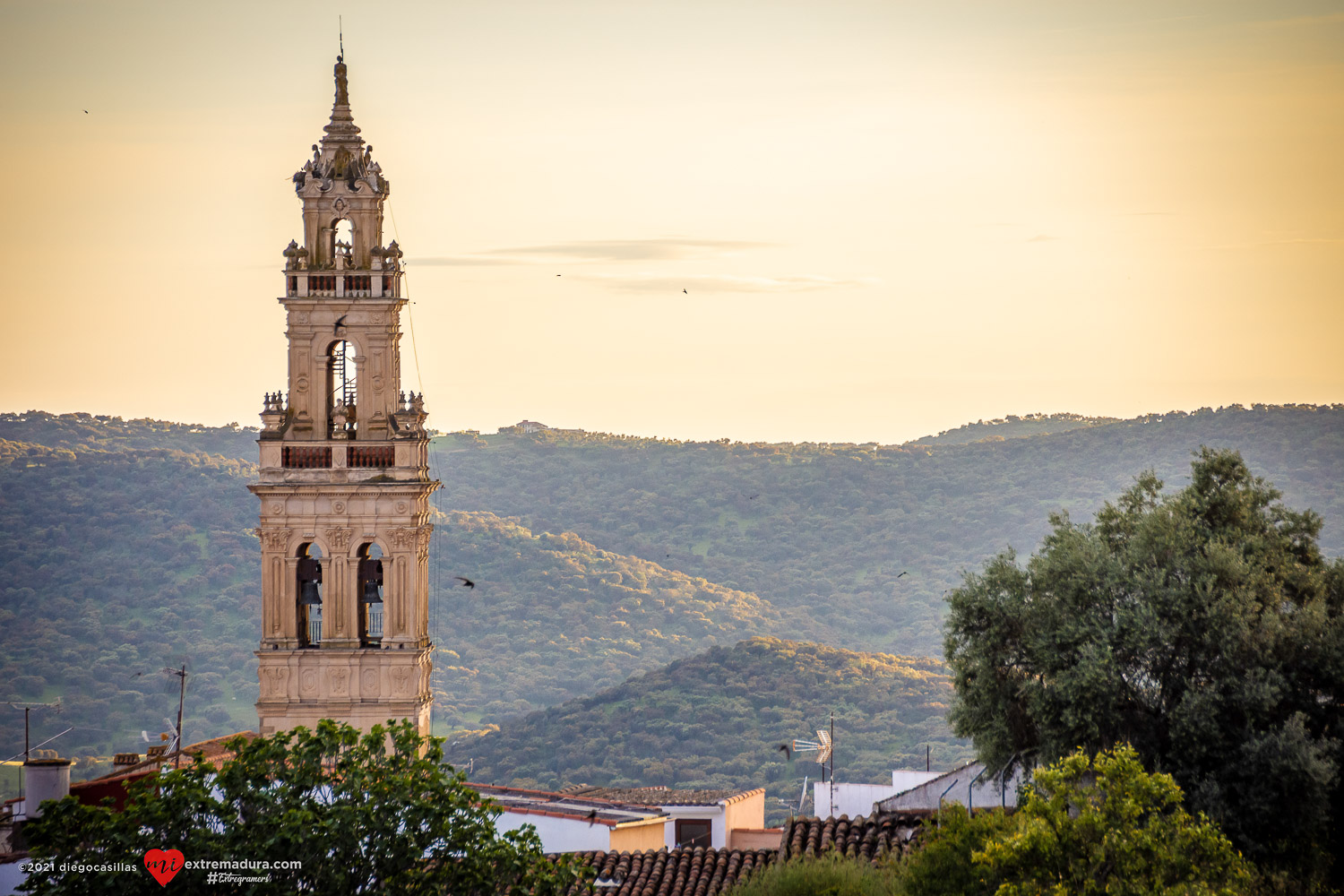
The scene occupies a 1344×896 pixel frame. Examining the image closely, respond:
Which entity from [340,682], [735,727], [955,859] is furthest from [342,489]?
[735,727]

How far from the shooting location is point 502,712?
9856cm

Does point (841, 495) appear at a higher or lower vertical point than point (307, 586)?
higher

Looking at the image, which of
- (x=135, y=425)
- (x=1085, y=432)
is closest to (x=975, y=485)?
(x=1085, y=432)

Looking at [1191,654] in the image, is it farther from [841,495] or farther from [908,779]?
[841,495]

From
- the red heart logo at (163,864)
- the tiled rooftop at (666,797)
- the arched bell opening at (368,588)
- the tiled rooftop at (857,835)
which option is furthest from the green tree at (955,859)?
the tiled rooftop at (666,797)

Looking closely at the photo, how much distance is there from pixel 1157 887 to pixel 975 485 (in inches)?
4811

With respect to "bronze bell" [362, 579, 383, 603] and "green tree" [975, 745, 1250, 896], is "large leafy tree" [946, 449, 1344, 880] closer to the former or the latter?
"green tree" [975, 745, 1250, 896]

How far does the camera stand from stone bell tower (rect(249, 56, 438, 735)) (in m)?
30.0

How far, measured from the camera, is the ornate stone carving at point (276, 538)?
98.9ft

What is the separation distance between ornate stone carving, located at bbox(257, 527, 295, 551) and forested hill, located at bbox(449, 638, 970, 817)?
44.0 meters

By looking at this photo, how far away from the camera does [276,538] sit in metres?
30.2

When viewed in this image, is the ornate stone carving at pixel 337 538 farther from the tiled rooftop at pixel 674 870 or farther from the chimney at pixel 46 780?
the tiled rooftop at pixel 674 870

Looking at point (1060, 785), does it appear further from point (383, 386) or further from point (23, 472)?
point (23, 472)

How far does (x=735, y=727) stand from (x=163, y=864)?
6833cm
